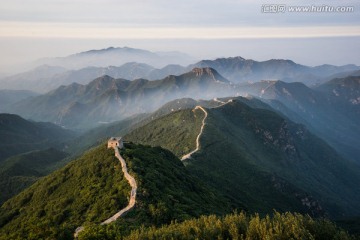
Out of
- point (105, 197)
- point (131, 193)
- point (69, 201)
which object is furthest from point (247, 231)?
point (69, 201)

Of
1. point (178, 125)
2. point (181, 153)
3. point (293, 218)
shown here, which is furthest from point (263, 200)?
point (293, 218)

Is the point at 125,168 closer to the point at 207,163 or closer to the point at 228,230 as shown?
the point at 228,230

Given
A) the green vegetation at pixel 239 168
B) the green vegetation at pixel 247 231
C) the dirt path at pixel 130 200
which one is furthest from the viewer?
the green vegetation at pixel 239 168

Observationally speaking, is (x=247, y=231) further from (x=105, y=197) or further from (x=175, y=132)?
(x=175, y=132)

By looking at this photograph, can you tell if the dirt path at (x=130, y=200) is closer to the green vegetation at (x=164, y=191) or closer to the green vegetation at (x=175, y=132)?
the green vegetation at (x=164, y=191)


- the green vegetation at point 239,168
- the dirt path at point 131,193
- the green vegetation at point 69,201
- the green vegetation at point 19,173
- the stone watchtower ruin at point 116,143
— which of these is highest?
the stone watchtower ruin at point 116,143

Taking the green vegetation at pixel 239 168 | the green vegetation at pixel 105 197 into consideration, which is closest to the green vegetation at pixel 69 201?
the green vegetation at pixel 105 197
